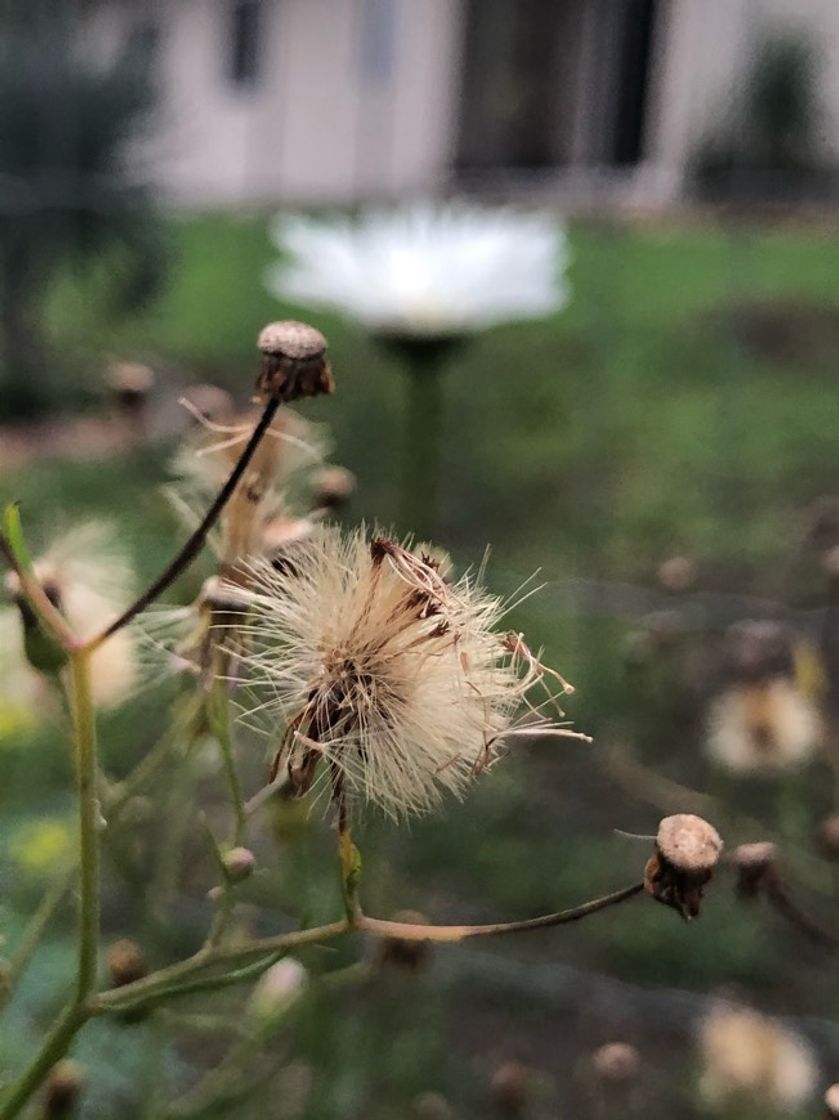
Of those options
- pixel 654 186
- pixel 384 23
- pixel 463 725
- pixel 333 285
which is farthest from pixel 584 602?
pixel 384 23

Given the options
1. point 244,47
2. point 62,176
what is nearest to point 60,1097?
point 62,176

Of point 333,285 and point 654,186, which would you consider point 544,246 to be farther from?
point 654,186

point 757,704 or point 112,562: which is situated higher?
point 112,562

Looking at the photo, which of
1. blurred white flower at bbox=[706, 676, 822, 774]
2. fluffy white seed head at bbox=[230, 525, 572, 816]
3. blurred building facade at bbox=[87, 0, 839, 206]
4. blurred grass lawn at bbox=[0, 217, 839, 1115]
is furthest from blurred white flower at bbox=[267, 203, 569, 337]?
blurred building facade at bbox=[87, 0, 839, 206]

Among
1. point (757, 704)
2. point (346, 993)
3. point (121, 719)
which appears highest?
Answer: point (757, 704)

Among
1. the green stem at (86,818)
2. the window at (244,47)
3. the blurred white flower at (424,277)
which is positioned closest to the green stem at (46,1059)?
the green stem at (86,818)

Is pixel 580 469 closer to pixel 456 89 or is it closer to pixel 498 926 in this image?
pixel 498 926

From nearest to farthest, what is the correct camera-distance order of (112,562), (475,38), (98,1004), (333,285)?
(98,1004) → (112,562) → (333,285) → (475,38)
